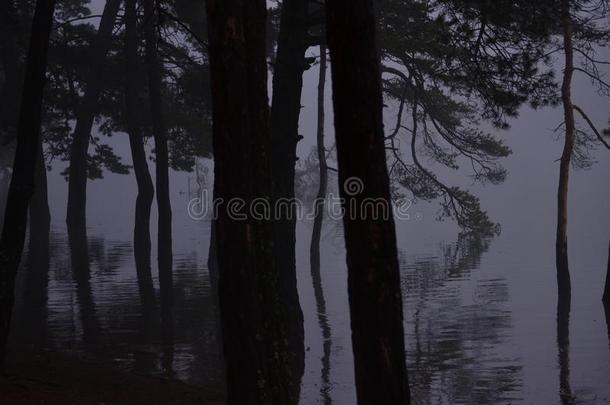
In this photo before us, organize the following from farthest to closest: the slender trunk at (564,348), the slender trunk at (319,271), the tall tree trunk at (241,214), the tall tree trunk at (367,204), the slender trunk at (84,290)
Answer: the slender trunk at (84,290)
the slender trunk at (319,271)
the slender trunk at (564,348)
the tall tree trunk at (241,214)
the tall tree trunk at (367,204)

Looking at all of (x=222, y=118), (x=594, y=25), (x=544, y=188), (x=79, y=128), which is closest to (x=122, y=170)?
(x=79, y=128)

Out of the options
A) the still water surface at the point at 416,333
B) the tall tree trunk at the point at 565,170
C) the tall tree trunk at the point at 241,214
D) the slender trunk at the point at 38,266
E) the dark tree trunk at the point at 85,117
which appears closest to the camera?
the tall tree trunk at the point at 241,214

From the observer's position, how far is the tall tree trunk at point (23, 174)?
9562 mm

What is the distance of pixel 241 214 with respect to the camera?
21.7 feet

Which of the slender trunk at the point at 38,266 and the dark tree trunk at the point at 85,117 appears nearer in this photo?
the slender trunk at the point at 38,266

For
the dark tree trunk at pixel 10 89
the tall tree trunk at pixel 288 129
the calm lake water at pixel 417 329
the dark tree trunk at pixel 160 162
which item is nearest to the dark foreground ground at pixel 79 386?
the calm lake water at pixel 417 329

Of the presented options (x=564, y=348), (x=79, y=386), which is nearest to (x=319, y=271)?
(x=564, y=348)

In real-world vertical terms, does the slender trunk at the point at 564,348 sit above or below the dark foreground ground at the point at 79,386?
below

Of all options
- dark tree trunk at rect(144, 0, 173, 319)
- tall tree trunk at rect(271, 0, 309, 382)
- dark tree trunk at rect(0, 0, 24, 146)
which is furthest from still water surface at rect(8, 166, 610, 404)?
dark tree trunk at rect(0, 0, 24, 146)

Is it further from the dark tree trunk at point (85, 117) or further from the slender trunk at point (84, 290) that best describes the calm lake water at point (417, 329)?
the dark tree trunk at point (85, 117)

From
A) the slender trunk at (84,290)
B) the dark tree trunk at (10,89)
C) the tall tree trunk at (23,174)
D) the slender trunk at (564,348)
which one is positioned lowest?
the slender trunk at (564,348)

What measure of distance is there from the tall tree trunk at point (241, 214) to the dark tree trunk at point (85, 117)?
18.9m

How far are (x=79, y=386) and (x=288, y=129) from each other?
4703 millimetres

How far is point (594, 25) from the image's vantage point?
61.9ft
